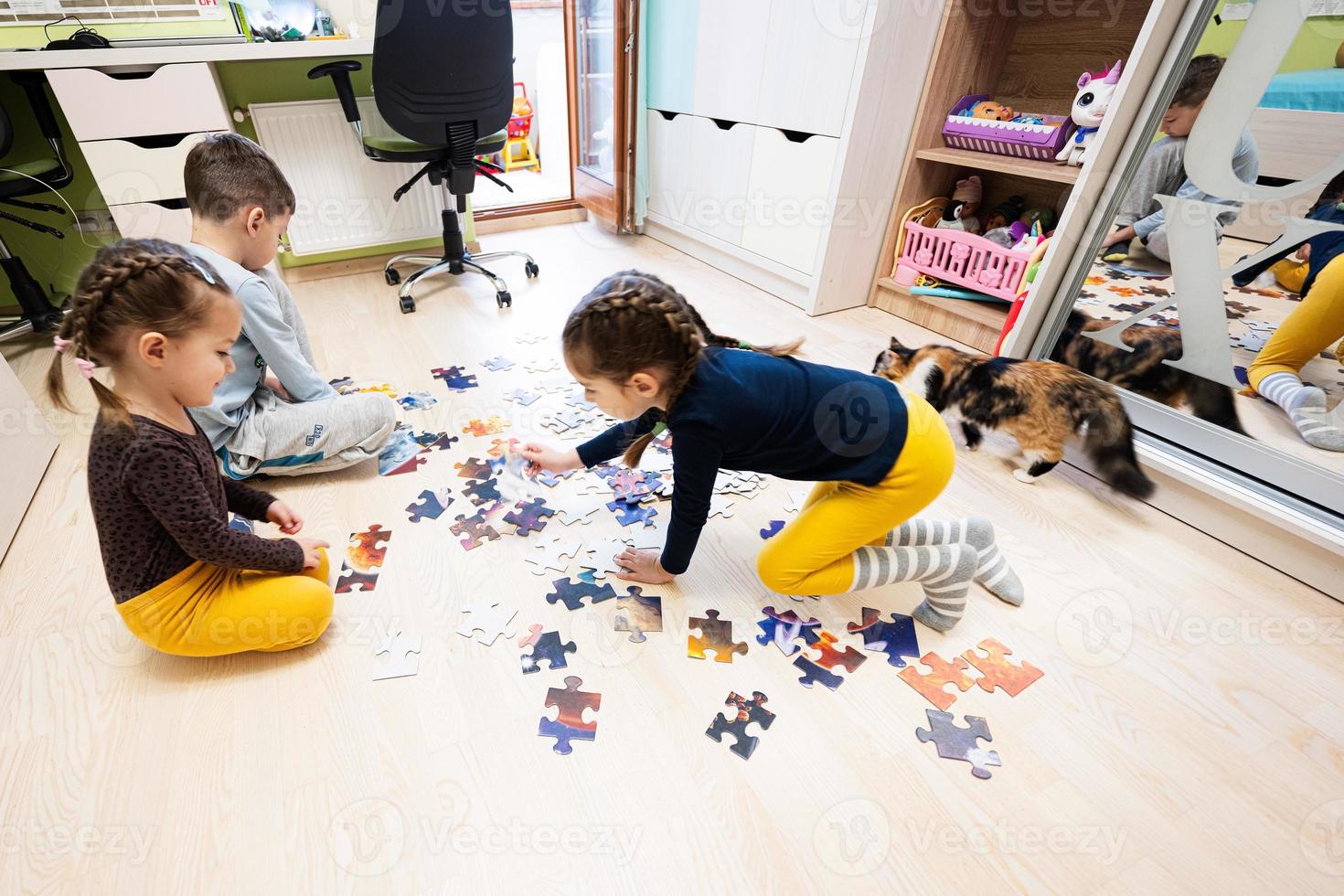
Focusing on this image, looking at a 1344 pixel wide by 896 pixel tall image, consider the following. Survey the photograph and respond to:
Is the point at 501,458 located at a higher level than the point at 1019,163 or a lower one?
lower

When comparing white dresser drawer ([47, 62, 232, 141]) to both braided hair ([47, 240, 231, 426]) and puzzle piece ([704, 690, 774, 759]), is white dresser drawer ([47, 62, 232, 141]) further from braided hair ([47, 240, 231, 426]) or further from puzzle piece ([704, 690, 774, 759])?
puzzle piece ([704, 690, 774, 759])

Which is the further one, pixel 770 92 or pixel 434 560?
pixel 770 92

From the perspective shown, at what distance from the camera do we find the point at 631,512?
5.13ft

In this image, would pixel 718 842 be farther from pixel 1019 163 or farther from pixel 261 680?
pixel 1019 163

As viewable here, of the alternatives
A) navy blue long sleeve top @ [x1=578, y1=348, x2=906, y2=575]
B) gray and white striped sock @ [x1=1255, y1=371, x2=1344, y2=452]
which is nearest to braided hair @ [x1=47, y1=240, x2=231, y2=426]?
navy blue long sleeve top @ [x1=578, y1=348, x2=906, y2=575]

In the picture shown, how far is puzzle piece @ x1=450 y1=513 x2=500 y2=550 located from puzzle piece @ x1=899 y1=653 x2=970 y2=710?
959mm

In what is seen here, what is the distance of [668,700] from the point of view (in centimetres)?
114

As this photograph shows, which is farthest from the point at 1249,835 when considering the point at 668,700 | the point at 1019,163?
the point at 1019,163

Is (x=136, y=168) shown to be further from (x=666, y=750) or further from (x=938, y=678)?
(x=938, y=678)

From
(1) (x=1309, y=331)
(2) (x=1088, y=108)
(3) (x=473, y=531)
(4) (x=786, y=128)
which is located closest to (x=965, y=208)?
(2) (x=1088, y=108)

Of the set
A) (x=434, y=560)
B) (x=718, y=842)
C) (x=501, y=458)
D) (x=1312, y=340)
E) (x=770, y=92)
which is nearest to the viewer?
(x=718, y=842)

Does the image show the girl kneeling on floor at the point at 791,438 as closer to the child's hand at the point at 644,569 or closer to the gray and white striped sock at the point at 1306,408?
the child's hand at the point at 644,569

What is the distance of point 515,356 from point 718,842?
175 cm

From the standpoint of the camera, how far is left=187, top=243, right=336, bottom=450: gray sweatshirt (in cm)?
141
